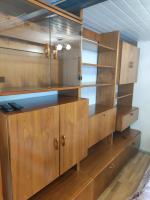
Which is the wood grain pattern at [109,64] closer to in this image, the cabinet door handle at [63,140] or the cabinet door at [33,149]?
the cabinet door handle at [63,140]

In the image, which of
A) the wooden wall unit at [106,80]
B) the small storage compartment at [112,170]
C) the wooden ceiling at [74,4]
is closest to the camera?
the wooden ceiling at [74,4]

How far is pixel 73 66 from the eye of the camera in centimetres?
174

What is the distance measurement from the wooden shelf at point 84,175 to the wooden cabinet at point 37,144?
226 millimetres

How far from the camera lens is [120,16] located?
1.86m

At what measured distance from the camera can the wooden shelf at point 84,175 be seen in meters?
1.46

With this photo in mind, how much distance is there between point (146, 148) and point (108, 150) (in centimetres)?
143

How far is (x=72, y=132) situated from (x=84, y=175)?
61 centimetres

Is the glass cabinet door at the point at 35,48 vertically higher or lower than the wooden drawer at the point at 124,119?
higher

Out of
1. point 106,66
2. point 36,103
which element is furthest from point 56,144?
point 106,66

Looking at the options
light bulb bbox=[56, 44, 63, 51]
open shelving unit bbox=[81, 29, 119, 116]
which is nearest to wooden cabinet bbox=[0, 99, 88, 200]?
light bulb bbox=[56, 44, 63, 51]

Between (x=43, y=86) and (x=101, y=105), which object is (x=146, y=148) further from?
(x=43, y=86)

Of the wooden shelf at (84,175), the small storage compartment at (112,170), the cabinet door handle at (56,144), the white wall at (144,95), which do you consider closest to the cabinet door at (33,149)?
the cabinet door handle at (56,144)

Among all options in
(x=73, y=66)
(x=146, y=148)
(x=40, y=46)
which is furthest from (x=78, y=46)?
(x=146, y=148)

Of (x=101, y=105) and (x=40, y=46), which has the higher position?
(x=40, y=46)
